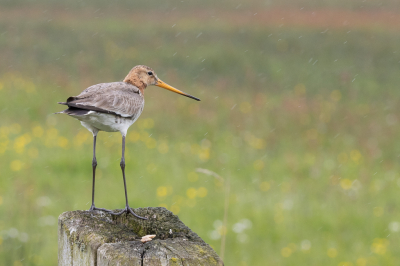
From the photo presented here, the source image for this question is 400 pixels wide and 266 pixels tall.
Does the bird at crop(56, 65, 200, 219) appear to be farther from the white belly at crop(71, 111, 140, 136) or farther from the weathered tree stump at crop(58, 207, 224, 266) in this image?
the weathered tree stump at crop(58, 207, 224, 266)

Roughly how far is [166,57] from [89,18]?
19.1 ft

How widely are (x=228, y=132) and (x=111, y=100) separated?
7147mm

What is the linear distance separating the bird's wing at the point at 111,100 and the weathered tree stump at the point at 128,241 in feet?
2.09

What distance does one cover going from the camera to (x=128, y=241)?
209cm

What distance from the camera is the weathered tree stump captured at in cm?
188

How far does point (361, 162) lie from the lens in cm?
892

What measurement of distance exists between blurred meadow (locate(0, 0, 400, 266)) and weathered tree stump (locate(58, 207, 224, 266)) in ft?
5.76

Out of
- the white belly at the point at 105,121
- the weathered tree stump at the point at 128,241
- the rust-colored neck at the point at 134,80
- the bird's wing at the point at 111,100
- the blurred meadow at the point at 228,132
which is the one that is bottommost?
the weathered tree stump at the point at 128,241

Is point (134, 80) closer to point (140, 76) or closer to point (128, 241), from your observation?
point (140, 76)

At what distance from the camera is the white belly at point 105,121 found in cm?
280

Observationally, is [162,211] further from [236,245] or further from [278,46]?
[278,46]

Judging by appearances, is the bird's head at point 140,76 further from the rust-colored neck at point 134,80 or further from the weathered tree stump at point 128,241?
the weathered tree stump at point 128,241

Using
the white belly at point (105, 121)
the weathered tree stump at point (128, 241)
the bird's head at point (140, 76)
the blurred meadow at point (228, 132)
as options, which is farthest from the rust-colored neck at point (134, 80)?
the blurred meadow at point (228, 132)

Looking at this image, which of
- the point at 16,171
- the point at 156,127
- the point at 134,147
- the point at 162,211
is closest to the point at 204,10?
the point at 156,127
